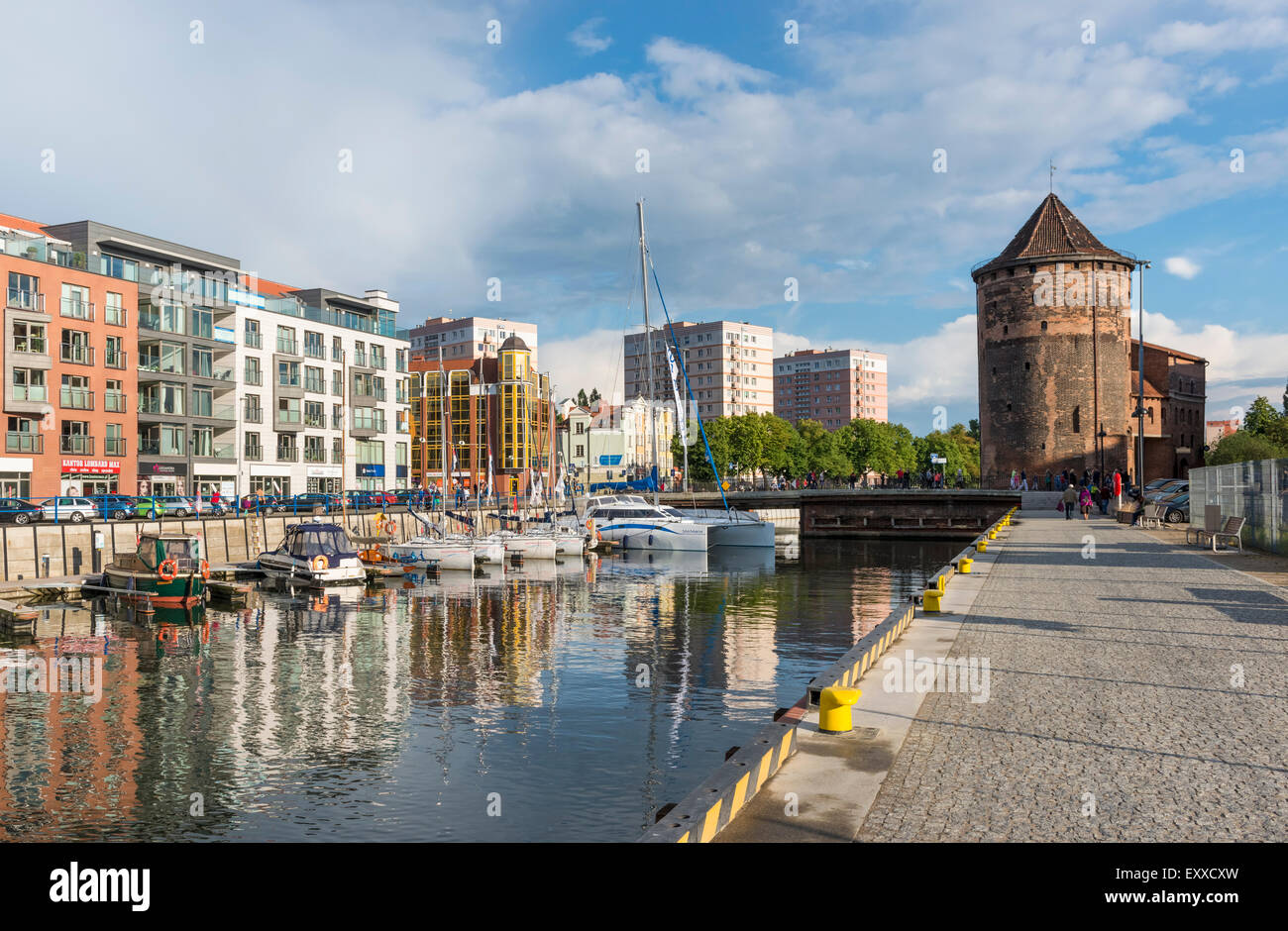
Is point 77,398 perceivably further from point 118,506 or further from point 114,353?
point 118,506

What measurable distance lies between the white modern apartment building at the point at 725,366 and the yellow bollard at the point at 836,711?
172225 millimetres

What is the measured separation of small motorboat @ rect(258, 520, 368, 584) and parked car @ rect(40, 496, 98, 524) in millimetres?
11404

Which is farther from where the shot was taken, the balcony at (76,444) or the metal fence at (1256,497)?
the balcony at (76,444)

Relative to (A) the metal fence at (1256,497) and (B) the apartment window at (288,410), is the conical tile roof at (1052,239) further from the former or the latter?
(B) the apartment window at (288,410)

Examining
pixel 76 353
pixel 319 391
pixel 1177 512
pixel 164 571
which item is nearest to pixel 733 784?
pixel 164 571

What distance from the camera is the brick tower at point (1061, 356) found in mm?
85938

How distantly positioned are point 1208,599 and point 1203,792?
1441 cm

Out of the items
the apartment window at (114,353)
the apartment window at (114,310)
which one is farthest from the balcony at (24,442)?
the apartment window at (114,310)

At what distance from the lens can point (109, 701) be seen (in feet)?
59.3

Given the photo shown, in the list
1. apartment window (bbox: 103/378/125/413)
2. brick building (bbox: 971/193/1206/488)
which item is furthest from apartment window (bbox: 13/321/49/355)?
brick building (bbox: 971/193/1206/488)

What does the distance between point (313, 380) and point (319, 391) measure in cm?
99

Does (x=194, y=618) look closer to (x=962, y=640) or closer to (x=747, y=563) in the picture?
(x=962, y=640)
